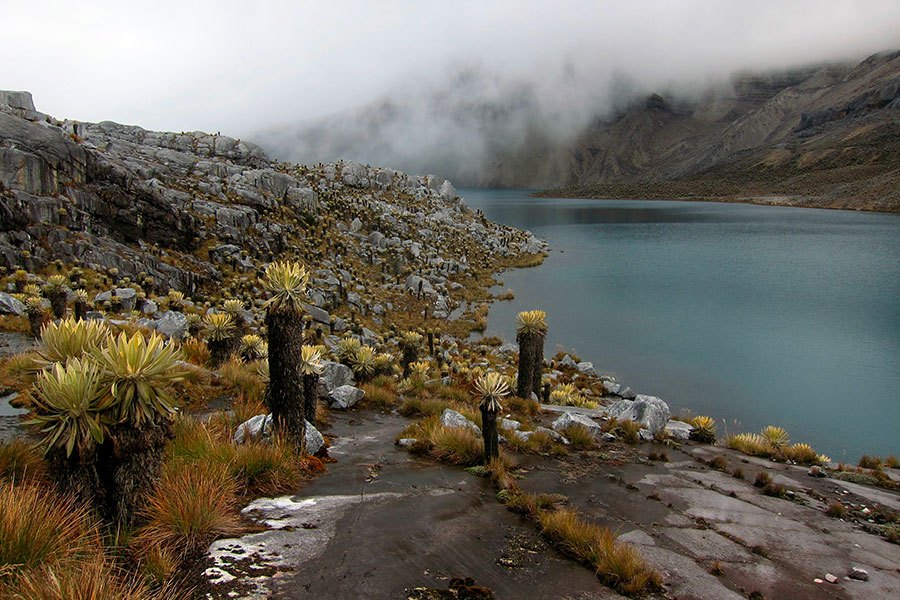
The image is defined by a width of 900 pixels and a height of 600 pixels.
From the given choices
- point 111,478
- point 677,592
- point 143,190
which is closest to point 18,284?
point 143,190

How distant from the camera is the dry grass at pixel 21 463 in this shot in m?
5.87

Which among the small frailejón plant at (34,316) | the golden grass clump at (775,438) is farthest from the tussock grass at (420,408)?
the small frailejón plant at (34,316)

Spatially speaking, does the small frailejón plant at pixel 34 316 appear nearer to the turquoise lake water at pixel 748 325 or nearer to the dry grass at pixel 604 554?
the dry grass at pixel 604 554

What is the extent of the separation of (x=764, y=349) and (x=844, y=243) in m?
63.9

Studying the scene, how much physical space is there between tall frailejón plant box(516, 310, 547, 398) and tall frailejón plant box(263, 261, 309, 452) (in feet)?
40.7

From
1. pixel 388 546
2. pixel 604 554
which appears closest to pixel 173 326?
pixel 388 546

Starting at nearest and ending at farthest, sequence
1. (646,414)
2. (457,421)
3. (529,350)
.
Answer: (457,421) → (646,414) → (529,350)

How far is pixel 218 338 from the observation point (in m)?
16.4

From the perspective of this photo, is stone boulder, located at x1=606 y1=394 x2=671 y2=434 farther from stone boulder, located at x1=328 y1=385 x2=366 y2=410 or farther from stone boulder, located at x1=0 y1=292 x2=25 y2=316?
stone boulder, located at x1=0 y1=292 x2=25 y2=316

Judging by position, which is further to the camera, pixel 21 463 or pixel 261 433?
pixel 261 433

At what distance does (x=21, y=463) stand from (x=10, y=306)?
19062 mm

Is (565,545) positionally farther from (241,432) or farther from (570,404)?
(570,404)

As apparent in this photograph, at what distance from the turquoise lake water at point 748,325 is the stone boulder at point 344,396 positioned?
20.1 m

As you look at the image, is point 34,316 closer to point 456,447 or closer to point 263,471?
point 263,471
